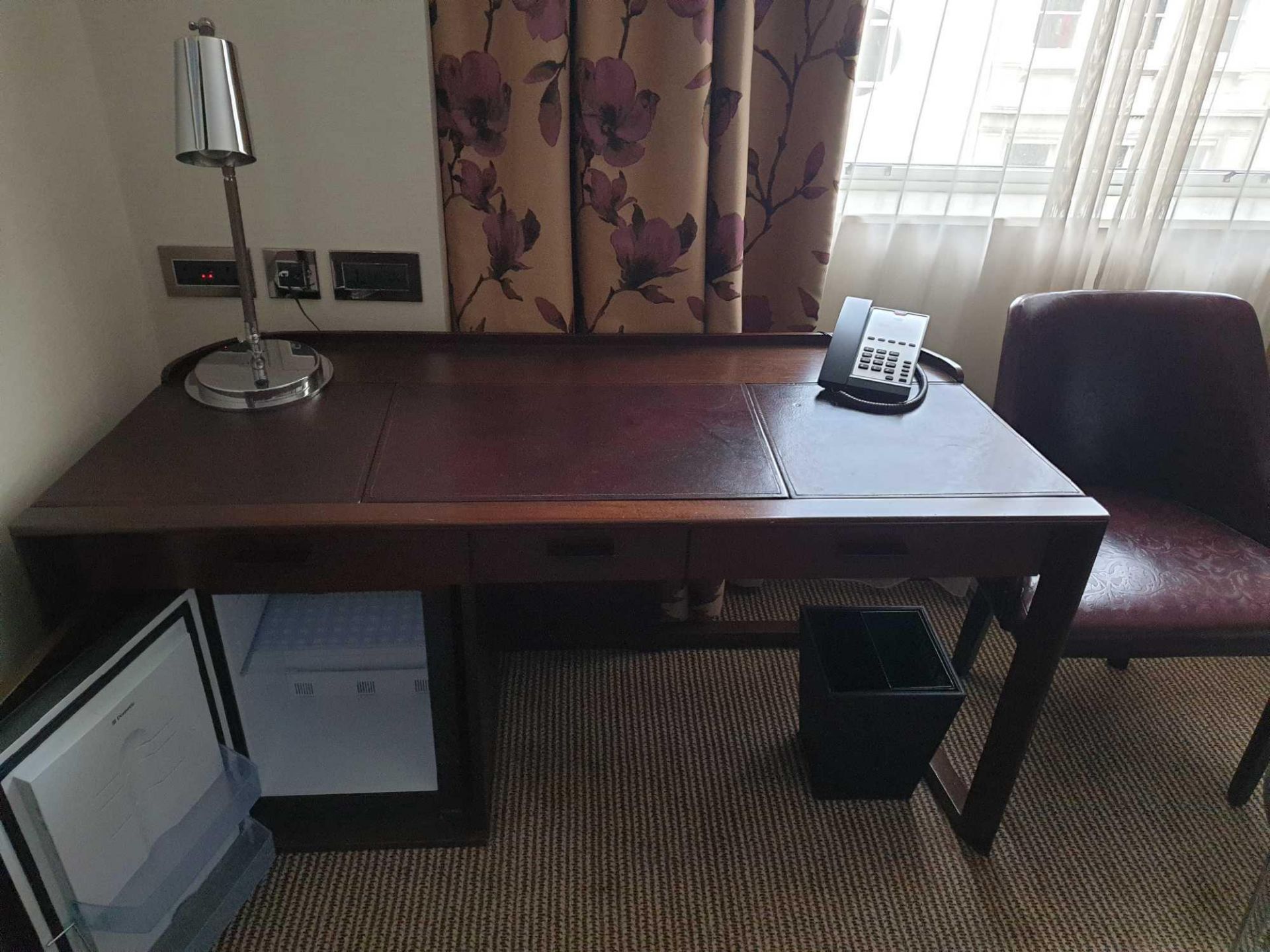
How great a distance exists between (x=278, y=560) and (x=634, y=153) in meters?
0.92

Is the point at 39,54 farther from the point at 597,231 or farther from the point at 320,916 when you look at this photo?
the point at 320,916

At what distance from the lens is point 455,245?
1494mm

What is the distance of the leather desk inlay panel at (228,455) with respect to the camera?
3.35ft

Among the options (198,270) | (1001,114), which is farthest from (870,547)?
(198,270)

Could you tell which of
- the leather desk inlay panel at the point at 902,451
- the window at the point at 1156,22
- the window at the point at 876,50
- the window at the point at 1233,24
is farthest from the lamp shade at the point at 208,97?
the window at the point at 1233,24

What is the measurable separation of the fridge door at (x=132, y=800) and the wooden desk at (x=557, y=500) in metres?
0.13

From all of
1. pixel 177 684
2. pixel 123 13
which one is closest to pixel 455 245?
pixel 123 13

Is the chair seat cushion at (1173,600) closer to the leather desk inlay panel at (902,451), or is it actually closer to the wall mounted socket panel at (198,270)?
the leather desk inlay panel at (902,451)

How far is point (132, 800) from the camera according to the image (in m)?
1.08

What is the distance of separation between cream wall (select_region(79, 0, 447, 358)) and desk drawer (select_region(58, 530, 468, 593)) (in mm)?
591

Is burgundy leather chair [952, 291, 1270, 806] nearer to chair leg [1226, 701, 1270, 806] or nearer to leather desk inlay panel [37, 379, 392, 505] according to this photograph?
chair leg [1226, 701, 1270, 806]

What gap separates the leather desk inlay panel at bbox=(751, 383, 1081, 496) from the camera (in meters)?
1.10

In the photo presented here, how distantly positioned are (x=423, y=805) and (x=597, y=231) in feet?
3.49

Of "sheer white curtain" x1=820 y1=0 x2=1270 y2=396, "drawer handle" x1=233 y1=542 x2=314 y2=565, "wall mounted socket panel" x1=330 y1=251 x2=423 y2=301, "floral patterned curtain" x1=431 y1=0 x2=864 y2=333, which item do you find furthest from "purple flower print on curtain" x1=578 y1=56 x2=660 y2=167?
"drawer handle" x1=233 y1=542 x2=314 y2=565
